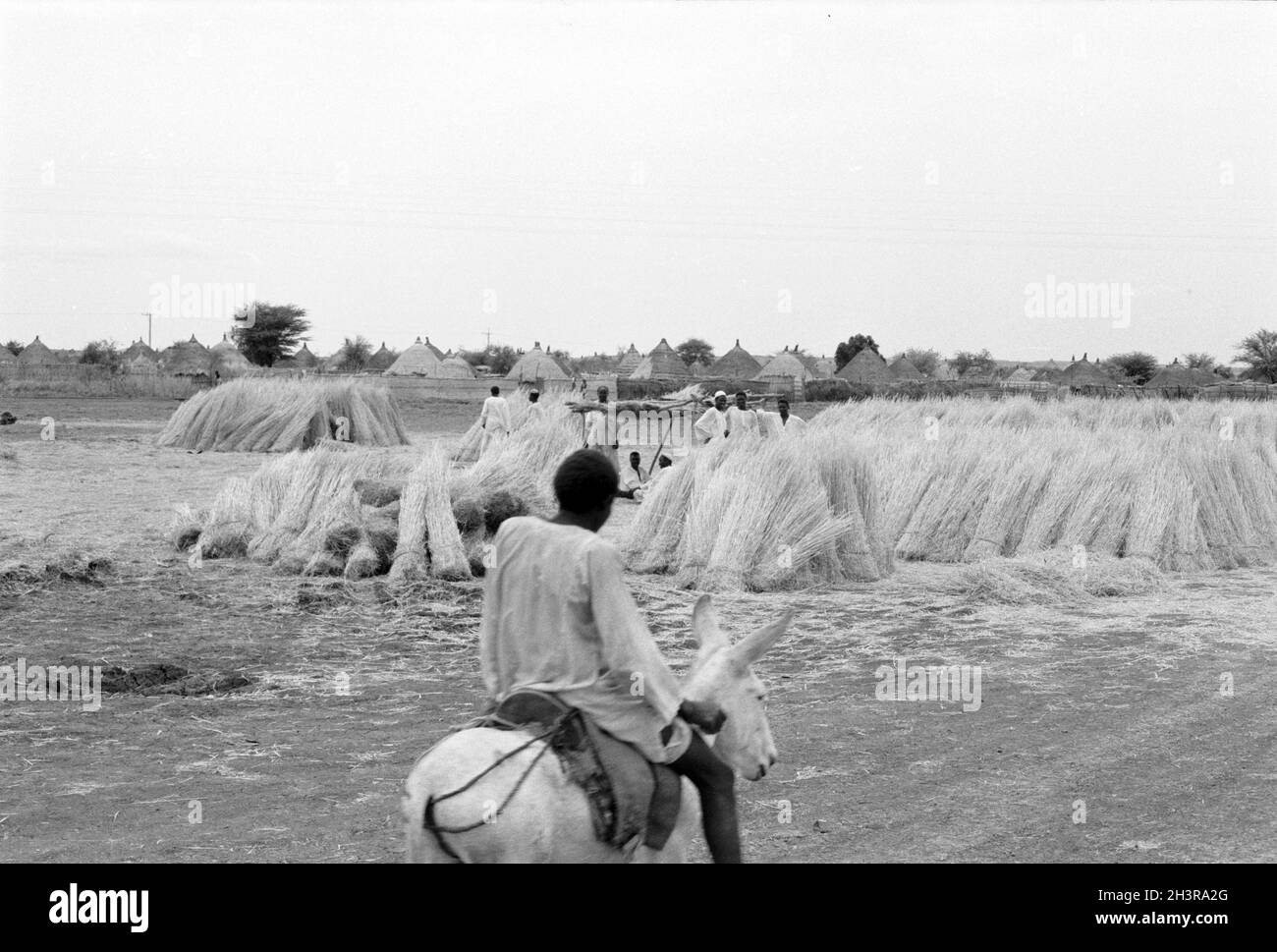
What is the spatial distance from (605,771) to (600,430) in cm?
1332

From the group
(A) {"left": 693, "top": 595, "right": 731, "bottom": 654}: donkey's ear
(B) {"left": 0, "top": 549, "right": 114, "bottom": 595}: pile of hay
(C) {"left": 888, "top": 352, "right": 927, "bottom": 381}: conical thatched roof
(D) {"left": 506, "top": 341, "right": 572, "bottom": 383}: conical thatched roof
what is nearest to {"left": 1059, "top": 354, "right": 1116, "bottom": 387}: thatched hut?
(C) {"left": 888, "top": 352, "right": 927, "bottom": 381}: conical thatched roof

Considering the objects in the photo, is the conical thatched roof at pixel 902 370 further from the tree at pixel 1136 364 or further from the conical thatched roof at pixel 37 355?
the conical thatched roof at pixel 37 355

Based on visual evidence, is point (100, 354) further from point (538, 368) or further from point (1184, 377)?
point (1184, 377)

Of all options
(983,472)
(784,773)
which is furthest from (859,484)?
(784,773)

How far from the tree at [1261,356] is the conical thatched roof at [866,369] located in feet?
53.5

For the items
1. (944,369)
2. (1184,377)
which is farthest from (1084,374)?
(944,369)

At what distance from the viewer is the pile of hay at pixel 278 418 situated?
2458 centimetres

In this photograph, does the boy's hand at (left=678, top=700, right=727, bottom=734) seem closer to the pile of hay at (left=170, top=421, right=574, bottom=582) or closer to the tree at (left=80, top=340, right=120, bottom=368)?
the pile of hay at (left=170, top=421, right=574, bottom=582)

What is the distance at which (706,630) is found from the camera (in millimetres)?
3639

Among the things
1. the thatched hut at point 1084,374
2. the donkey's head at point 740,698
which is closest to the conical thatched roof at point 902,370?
the thatched hut at point 1084,374

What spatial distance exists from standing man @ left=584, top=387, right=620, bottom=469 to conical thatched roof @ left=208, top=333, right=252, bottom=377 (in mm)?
28585
